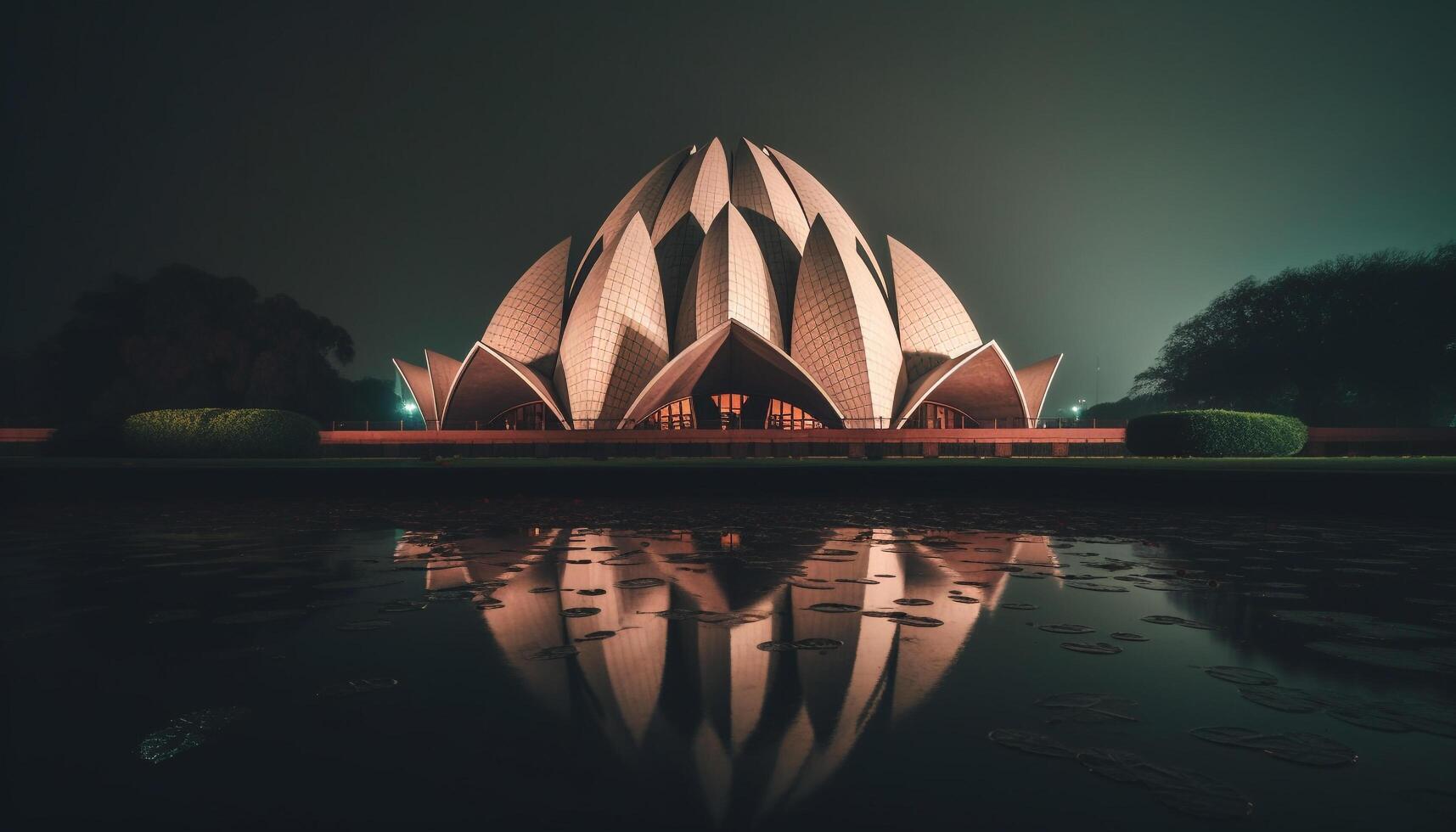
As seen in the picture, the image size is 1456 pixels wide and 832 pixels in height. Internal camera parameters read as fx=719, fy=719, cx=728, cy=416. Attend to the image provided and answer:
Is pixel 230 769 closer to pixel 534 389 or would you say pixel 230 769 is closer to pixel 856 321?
pixel 856 321

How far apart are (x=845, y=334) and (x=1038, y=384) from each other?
16516 mm

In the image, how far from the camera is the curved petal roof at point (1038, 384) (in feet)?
151

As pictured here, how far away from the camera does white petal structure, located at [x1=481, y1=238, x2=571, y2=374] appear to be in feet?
144

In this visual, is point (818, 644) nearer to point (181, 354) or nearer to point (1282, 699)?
point (1282, 699)

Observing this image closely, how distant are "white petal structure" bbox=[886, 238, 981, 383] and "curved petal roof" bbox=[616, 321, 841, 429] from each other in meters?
6.63

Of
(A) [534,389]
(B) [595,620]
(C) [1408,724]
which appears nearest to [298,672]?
(B) [595,620]

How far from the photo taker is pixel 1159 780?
1.84m

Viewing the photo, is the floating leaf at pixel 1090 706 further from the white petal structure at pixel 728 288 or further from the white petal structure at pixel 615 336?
the white petal structure at pixel 615 336

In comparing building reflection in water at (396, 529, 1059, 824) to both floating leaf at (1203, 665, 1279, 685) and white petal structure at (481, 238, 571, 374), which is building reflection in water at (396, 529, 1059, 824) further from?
white petal structure at (481, 238, 571, 374)

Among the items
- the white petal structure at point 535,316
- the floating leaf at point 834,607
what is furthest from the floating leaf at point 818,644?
the white petal structure at point 535,316

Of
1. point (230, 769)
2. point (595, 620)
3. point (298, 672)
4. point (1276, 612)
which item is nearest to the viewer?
point (230, 769)

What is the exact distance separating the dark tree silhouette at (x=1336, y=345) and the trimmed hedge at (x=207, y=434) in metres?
51.9

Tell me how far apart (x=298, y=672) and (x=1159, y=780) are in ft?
9.58

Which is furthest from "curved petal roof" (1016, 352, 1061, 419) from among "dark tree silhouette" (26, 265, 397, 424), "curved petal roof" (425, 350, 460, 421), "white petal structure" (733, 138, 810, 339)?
"dark tree silhouette" (26, 265, 397, 424)
